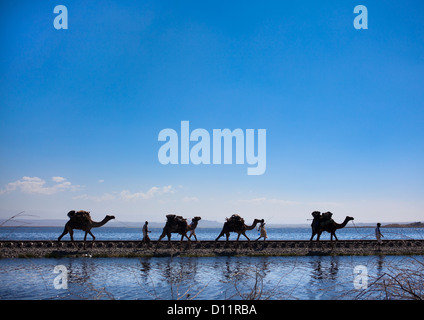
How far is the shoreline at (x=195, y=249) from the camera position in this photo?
21.0m

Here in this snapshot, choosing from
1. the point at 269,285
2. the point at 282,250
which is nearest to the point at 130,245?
the point at 282,250

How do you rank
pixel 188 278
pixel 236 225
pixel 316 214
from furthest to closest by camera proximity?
pixel 316 214 → pixel 236 225 → pixel 188 278

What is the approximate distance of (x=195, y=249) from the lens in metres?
23.0

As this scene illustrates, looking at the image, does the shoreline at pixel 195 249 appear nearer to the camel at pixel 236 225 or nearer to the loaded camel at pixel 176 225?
the loaded camel at pixel 176 225

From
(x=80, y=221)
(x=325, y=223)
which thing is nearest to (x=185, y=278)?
(x=80, y=221)

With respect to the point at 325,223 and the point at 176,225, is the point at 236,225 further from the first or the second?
the point at 325,223

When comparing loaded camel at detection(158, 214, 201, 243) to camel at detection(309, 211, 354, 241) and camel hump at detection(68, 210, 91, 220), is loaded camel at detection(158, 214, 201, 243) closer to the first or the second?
camel hump at detection(68, 210, 91, 220)

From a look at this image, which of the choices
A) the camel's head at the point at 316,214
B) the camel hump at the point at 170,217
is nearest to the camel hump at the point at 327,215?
the camel's head at the point at 316,214

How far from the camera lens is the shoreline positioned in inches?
826

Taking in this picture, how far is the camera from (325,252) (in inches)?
875

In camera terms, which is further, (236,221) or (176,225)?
(236,221)

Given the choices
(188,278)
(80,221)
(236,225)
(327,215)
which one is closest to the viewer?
(188,278)
